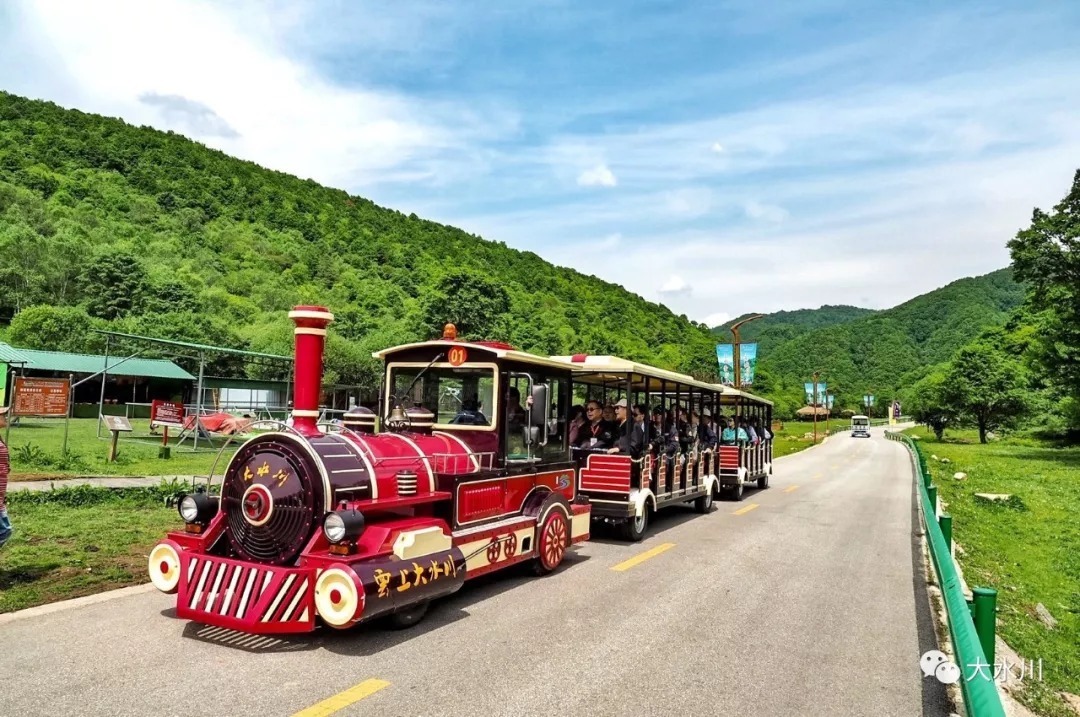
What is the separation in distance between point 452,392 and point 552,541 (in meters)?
2.11

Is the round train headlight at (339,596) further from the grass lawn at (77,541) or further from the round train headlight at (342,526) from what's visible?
the grass lawn at (77,541)

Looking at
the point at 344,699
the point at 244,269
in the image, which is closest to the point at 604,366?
the point at 344,699

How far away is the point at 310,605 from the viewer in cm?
550

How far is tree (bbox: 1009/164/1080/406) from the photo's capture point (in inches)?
1185

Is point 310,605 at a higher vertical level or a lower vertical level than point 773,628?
higher

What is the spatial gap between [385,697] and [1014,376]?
5891 centimetres

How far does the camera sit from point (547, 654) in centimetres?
571

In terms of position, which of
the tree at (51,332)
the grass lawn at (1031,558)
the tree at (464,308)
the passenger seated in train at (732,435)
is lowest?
the grass lawn at (1031,558)

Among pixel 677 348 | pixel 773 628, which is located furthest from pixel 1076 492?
pixel 677 348

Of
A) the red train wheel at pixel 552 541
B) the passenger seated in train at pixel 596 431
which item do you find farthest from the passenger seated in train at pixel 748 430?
the red train wheel at pixel 552 541

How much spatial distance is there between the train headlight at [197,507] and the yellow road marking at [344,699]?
95.0 inches

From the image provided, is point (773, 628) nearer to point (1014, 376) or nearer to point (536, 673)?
point (536, 673)

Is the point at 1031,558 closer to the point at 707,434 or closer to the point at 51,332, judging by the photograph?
the point at 707,434

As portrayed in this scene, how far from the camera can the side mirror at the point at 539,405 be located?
7859mm
